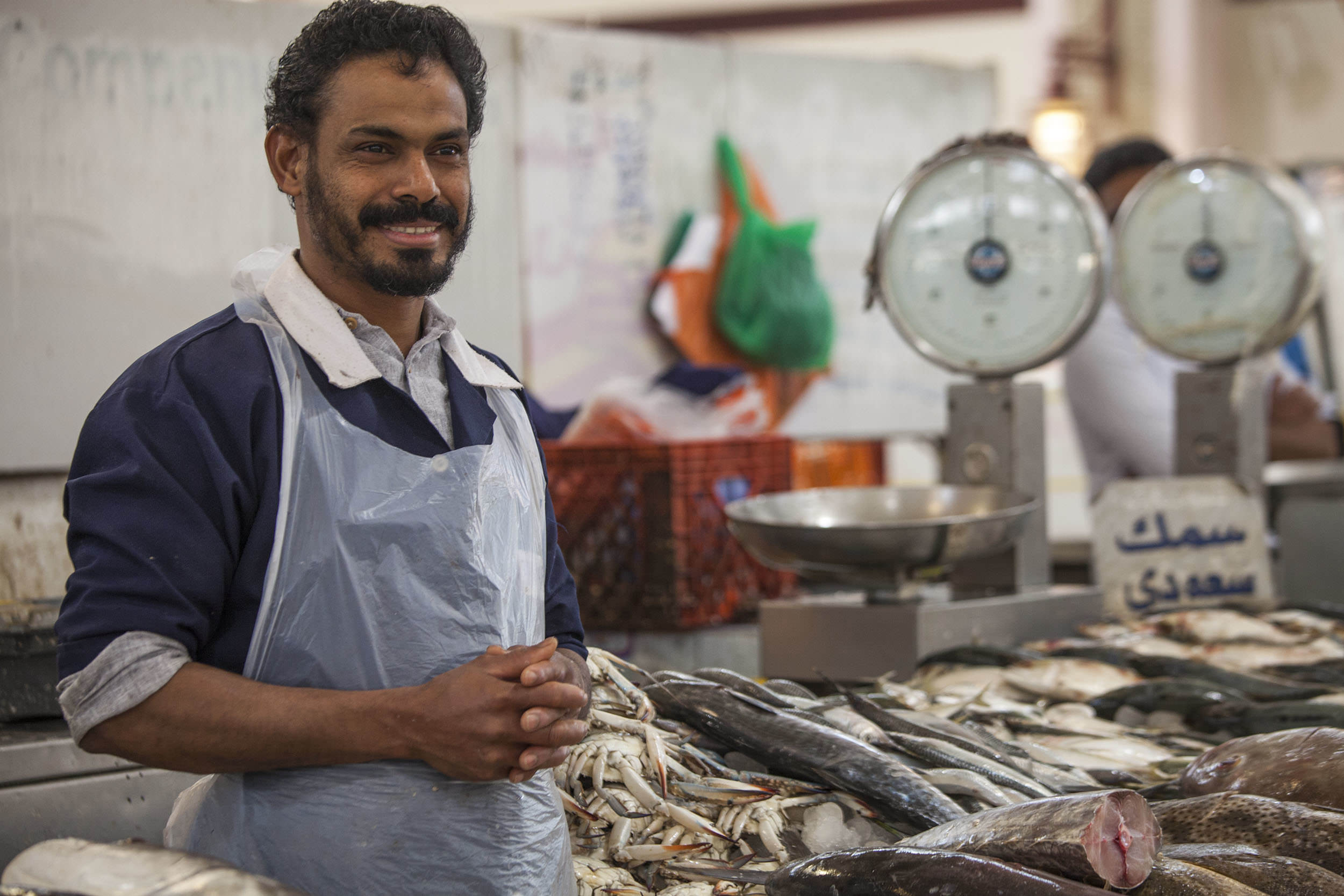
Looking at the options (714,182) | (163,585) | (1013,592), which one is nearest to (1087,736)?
(1013,592)

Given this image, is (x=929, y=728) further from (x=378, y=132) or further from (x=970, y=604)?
(x=378, y=132)

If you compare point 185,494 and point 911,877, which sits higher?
point 185,494

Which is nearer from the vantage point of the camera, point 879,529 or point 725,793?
point 725,793

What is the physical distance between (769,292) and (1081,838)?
3462mm

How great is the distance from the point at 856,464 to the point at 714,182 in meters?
1.24

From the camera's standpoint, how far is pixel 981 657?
2.61 meters

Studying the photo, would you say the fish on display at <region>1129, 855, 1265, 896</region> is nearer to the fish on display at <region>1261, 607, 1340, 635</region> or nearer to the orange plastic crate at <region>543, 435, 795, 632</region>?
the fish on display at <region>1261, 607, 1340, 635</region>

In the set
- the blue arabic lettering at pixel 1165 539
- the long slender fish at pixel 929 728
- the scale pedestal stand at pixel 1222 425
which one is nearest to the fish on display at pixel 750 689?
the long slender fish at pixel 929 728

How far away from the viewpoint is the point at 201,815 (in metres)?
1.38

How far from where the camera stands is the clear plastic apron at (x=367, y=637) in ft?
4.29

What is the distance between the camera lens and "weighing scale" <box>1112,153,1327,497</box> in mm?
3484

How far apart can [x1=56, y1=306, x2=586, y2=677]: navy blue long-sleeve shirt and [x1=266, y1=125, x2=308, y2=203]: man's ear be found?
0.17 meters

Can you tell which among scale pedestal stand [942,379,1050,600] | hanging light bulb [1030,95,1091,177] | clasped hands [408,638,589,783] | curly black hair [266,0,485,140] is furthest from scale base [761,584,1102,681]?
hanging light bulb [1030,95,1091,177]

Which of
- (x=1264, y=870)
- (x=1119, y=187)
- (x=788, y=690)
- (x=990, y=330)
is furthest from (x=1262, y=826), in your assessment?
(x=1119, y=187)
